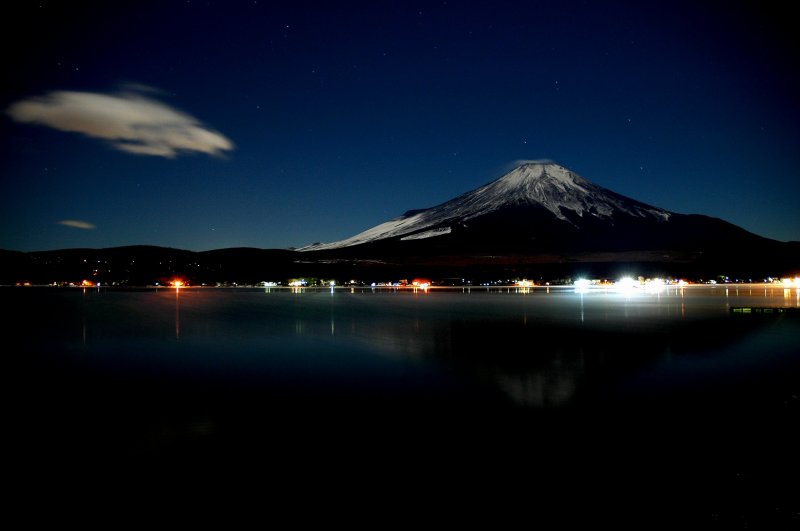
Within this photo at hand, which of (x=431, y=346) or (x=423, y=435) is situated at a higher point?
(x=423, y=435)

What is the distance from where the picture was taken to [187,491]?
535 centimetres

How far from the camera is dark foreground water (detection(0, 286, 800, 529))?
200 inches

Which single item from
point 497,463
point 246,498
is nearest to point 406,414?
point 497,463

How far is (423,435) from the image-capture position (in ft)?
23.0

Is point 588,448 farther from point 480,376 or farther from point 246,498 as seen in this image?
point 480,376

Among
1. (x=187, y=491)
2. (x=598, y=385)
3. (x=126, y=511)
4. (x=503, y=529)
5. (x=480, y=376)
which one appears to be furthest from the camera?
(x=480, y=376)

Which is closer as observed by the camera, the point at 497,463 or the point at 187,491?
the point at 187,491

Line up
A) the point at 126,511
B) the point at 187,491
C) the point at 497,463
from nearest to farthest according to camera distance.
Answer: the point at 126,511 → the point at 187,491 → the point at 497,463

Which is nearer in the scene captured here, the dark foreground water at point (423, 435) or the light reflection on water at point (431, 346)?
the dark foreground water at point (423, 435)

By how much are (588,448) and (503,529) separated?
2.16 metres

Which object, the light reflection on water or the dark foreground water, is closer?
the dark foreground water

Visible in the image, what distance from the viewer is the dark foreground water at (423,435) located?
5070mm

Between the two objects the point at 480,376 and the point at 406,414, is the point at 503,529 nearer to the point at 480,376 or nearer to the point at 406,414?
the point at 406,414

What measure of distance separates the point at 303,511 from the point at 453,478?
1468 mm
